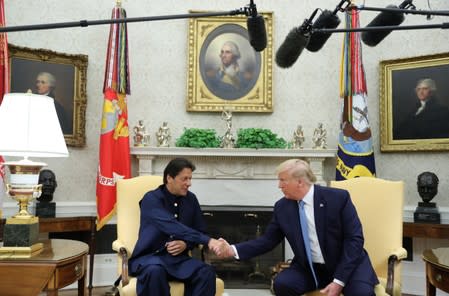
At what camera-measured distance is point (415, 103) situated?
5.22 m

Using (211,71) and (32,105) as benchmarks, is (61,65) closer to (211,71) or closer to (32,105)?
(211,71)

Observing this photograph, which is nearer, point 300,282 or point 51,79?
point 300,282

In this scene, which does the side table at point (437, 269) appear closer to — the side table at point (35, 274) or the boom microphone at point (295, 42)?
the boom microphone at point (295, 42)

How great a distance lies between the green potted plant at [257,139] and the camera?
5223 millimetres

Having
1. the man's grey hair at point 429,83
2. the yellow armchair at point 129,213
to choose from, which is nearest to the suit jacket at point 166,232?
the yellow armchair at point 129,213

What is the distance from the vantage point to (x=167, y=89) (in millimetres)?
5738

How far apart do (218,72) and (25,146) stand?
3.56 meters

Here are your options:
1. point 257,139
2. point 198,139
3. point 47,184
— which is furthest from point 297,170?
point 47,184

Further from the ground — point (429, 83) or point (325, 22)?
point (429, 83)

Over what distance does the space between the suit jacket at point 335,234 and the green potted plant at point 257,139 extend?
232cm

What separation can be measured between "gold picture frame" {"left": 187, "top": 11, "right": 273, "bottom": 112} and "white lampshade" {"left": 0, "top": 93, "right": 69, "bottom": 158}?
122 inches

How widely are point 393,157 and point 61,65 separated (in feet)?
14.4

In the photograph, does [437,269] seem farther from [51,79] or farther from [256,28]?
[51,79]

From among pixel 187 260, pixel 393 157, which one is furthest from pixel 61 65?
pixel 393 157
